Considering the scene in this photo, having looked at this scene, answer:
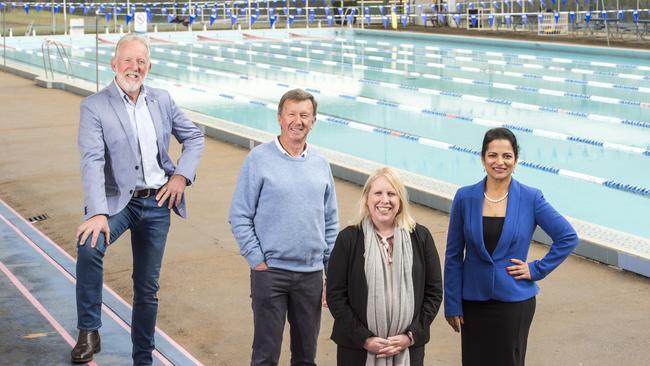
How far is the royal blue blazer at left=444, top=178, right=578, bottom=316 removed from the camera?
3.65m

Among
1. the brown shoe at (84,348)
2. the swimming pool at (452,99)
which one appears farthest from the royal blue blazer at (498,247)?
the swimming pool at (452,99)

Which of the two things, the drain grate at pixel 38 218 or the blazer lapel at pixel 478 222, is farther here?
the drain grate at pixel 38 218

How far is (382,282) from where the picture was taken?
3404mm

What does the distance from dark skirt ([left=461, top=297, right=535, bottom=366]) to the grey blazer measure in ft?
4.42

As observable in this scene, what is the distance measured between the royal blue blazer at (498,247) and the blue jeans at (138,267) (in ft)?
4.09

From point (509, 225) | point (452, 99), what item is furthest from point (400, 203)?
Result: point (452, 99)

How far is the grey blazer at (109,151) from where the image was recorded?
13.6 feet

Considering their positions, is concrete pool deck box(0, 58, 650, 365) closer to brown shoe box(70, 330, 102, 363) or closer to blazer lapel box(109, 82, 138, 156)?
brown shoe box(70, 330, 102, 363)

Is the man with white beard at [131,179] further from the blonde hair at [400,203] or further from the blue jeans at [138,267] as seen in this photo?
the blonde hair at [400,203]

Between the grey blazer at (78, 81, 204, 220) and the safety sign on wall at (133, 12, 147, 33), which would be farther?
the safety sign on wall at (133, 12, 147, 33)

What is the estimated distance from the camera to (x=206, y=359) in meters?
4.86

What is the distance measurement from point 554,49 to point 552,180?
14.8m

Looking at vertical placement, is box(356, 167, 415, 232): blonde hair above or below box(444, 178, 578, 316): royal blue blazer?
above

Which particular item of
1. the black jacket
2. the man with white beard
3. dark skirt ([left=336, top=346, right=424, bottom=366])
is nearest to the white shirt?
the man with white beard
